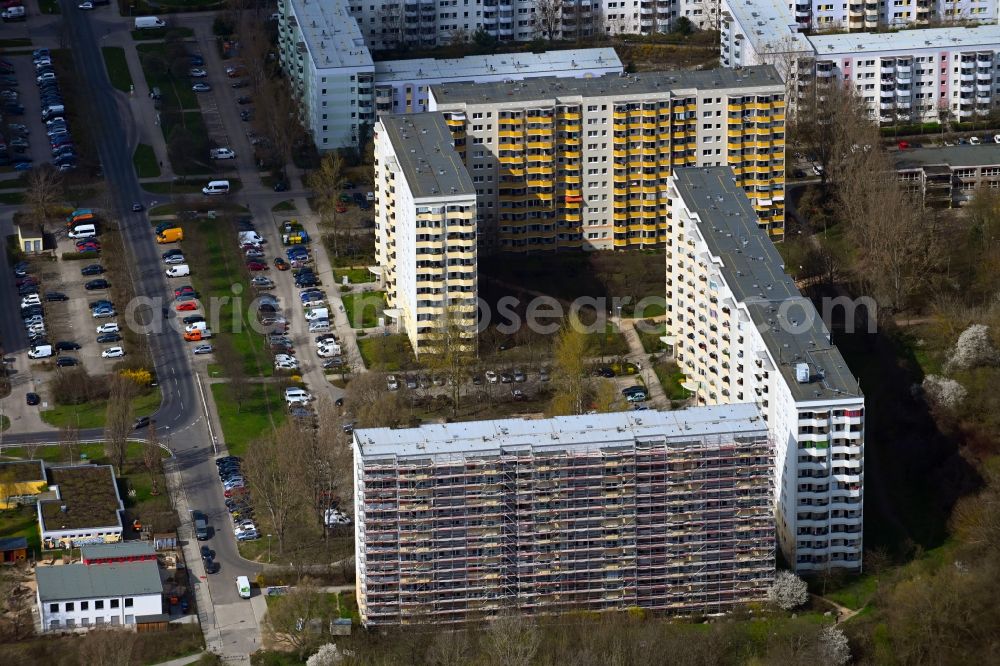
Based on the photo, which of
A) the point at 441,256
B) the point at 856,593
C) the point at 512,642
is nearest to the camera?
the point at 512,642

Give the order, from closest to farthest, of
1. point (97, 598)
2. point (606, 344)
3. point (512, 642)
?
point (512, 642) → point (97, 598) → point (606, 344)

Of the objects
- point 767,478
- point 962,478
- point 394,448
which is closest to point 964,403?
point 962,478

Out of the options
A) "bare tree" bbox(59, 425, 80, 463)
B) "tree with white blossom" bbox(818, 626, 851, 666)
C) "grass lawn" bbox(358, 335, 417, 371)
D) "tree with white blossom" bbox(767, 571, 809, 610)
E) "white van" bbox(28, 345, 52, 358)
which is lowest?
"tree with white blossom" bbox(818, 626, 851, 666)

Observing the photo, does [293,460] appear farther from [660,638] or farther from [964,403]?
[964,403]

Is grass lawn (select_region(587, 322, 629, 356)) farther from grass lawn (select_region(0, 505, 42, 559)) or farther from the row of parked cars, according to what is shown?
grass lawn (select_region(0, 505, 42, 559))

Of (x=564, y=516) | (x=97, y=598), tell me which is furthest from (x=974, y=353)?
(x=97, y=598)

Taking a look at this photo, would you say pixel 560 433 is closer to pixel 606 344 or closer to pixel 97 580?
pixel 97 580

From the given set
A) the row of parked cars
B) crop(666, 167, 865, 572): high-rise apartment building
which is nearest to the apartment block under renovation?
crop(666, 167, 865, 572): high-rise apartment building
